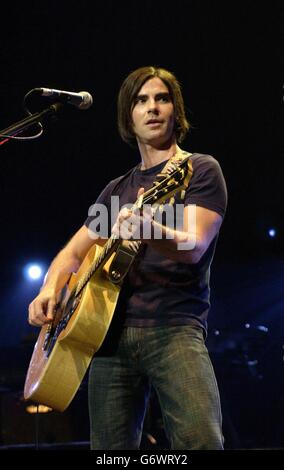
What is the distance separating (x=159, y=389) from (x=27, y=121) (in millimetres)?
1428

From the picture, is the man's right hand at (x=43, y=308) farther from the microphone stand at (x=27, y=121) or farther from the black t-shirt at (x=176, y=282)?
the microphone stand at (x=27, y=121)

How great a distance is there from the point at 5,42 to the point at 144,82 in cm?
382

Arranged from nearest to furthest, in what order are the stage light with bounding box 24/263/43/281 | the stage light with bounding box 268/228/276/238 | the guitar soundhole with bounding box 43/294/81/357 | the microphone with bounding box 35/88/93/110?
1. the guitar soundhole with bounding box 43/294/81/357
2. the microphone with bounding box 35/88/93/110
3. the stage light with bounding box 268/228/276/238
4. the stage light with bounding box 24/263/43/281

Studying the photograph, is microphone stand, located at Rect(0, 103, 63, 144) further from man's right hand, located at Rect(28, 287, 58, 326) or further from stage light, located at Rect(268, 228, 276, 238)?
stage light, located at Rect(268, 228, 276, 238)

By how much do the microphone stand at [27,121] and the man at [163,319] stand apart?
419mm

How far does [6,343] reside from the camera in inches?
389

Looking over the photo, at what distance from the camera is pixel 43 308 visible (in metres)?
3.00

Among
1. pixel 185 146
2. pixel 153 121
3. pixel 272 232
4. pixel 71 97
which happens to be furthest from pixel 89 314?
pixel 272 232

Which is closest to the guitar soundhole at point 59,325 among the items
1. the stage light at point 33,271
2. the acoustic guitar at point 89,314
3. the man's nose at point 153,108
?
the acoustic guitar at point 89,314

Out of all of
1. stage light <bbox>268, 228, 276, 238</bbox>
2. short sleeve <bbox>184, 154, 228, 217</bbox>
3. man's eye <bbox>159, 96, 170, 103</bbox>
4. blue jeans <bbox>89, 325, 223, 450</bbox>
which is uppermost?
man's eye <bbox>159, 96, 170, 103</bbox>

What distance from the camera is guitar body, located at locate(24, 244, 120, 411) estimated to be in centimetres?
257

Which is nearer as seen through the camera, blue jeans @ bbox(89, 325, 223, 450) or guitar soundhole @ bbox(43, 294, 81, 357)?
blue jeans @ bbox(89, 325, 223, 450)

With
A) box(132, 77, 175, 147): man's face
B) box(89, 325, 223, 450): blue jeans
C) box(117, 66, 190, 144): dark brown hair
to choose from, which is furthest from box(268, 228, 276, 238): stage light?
box(89, 325, 223, 450): blue jeans

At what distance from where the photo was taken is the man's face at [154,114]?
290 cm
